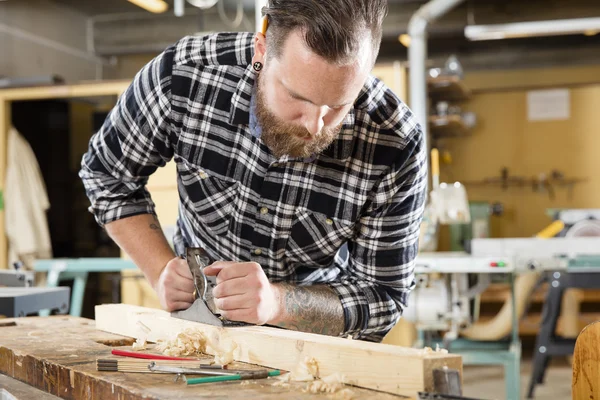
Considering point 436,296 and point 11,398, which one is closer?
point 11,398

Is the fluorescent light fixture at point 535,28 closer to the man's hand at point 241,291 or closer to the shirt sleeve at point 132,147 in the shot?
the shirt sleeve at point 132,147

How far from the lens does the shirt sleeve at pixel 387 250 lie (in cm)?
159

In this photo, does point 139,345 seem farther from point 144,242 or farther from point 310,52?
point 310,52

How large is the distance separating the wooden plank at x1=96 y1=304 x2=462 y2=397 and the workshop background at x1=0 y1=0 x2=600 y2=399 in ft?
16.9

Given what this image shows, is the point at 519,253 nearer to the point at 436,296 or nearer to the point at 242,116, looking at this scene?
the point at 436,296

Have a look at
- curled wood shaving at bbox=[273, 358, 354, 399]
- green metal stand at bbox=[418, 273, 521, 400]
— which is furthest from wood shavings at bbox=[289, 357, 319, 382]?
green metal stand at bbox=[418, 273, 521, 400]

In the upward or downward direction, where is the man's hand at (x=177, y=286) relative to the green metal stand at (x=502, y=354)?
upward

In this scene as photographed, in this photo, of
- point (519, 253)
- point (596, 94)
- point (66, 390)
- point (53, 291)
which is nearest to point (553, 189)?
point (596, 94)

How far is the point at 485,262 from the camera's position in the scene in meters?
3.59

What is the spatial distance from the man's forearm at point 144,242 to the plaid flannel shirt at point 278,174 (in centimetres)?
12

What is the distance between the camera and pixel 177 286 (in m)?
1.52

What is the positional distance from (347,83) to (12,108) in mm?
5755

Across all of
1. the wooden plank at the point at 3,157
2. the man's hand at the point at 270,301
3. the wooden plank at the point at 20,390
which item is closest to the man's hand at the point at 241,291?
the man's hand at the point at 270,301

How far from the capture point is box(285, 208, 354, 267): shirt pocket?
1620mm
